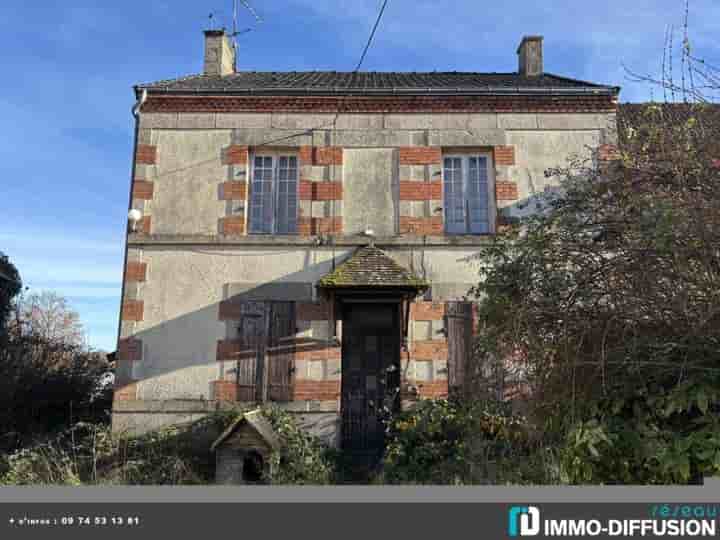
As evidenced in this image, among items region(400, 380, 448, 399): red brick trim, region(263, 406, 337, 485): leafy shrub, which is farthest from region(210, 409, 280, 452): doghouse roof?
region(400, 380, 448, 399): red brick trim

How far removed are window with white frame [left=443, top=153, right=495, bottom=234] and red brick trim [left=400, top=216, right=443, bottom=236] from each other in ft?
0.73

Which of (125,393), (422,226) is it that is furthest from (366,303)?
(125,393)

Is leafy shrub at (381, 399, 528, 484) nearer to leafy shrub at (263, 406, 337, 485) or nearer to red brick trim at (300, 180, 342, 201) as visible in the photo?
leafy shrub at (263, 406, 337, 485)

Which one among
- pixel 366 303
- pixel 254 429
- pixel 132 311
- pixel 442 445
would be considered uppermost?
pixel 366 303

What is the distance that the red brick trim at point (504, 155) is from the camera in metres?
10.9

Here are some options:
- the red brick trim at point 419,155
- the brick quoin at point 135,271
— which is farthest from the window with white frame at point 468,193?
the brick quoin at point 135,271

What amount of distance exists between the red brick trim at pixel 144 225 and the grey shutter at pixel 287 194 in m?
2.13

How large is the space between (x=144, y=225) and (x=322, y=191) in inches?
120

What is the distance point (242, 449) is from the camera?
8727mm

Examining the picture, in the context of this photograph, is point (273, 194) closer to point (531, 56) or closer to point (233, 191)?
point (233, 191)

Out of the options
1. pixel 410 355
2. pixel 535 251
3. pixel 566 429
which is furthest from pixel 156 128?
pixel 566 429

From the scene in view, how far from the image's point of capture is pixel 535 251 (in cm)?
429
